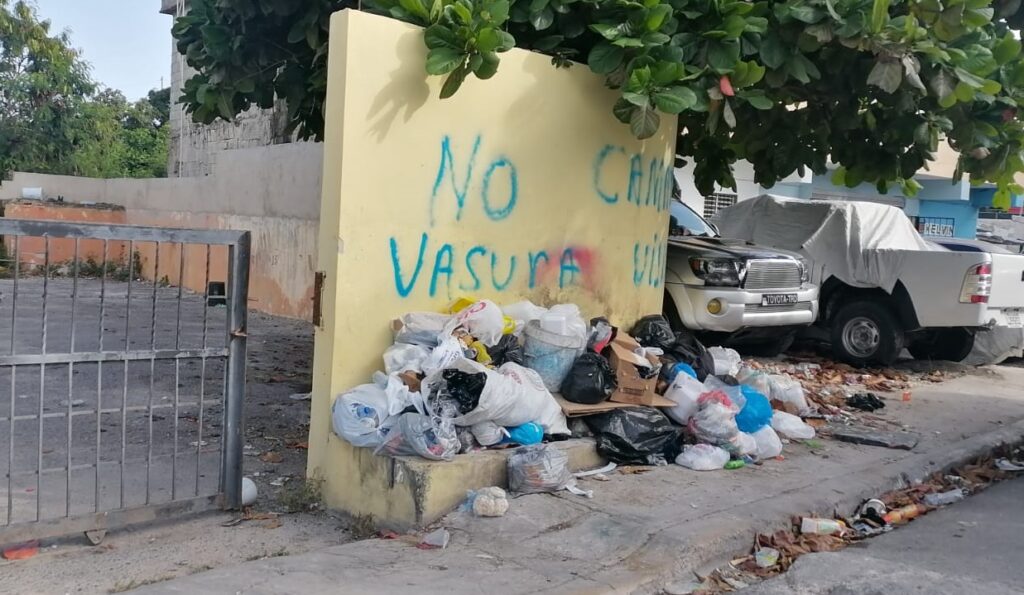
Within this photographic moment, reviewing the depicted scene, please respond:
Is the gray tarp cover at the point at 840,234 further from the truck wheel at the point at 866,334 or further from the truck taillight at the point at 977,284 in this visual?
the truck taillight at the point at 977,284

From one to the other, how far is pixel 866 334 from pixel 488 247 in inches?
251

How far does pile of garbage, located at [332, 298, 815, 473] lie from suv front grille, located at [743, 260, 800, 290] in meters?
2.09

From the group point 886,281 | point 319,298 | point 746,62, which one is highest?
point 746,62

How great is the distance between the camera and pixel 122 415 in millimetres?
4695

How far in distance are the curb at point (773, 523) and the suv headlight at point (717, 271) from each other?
A: 8.11 ft

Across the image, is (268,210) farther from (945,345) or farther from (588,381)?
(588,381)

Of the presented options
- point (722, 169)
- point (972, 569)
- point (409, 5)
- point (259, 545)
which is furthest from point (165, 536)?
point (722, 169)

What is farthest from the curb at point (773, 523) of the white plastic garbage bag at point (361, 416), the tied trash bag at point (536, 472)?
the white plastic garbage bag at point (361, 416)

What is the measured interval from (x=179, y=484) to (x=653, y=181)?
4181 mm

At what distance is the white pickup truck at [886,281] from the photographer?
33.1 feet

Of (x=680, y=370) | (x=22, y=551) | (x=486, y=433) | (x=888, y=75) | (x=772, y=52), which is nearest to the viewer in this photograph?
(x=22, y=551)

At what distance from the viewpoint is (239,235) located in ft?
16.2

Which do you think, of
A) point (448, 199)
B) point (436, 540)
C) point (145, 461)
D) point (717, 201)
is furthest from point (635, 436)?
point (717, 201)

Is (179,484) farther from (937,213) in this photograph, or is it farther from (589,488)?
(937,213)
